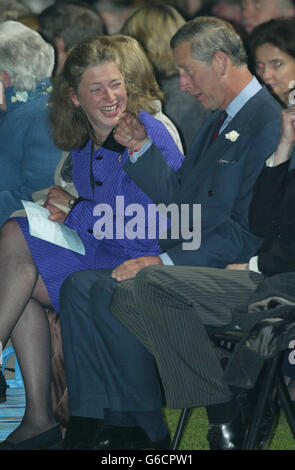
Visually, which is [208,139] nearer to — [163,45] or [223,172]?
[223,172]

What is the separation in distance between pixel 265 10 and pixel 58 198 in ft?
8.46

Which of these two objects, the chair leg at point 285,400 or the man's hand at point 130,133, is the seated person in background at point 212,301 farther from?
the man's hand at point 130,133

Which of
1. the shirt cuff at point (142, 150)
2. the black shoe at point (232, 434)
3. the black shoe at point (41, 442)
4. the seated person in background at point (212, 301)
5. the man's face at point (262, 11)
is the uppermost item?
the man's face at point (262, 11)

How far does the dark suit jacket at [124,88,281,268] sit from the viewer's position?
10.9 ft

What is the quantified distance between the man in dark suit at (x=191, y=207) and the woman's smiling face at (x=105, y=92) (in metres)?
0.28

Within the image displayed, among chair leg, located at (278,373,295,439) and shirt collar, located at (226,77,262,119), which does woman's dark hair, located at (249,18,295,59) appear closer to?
shirt collar, located at (226,77,262,119)

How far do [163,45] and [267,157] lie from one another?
171 centimetres

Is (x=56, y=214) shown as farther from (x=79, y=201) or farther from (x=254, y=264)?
(x=254, y=264)

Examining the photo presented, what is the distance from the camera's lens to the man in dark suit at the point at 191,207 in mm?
3359

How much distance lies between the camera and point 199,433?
380cm

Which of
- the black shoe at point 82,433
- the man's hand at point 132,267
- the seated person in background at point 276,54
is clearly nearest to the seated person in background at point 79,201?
the black shoe at point 82,433

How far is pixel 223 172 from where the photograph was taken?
338 cm
